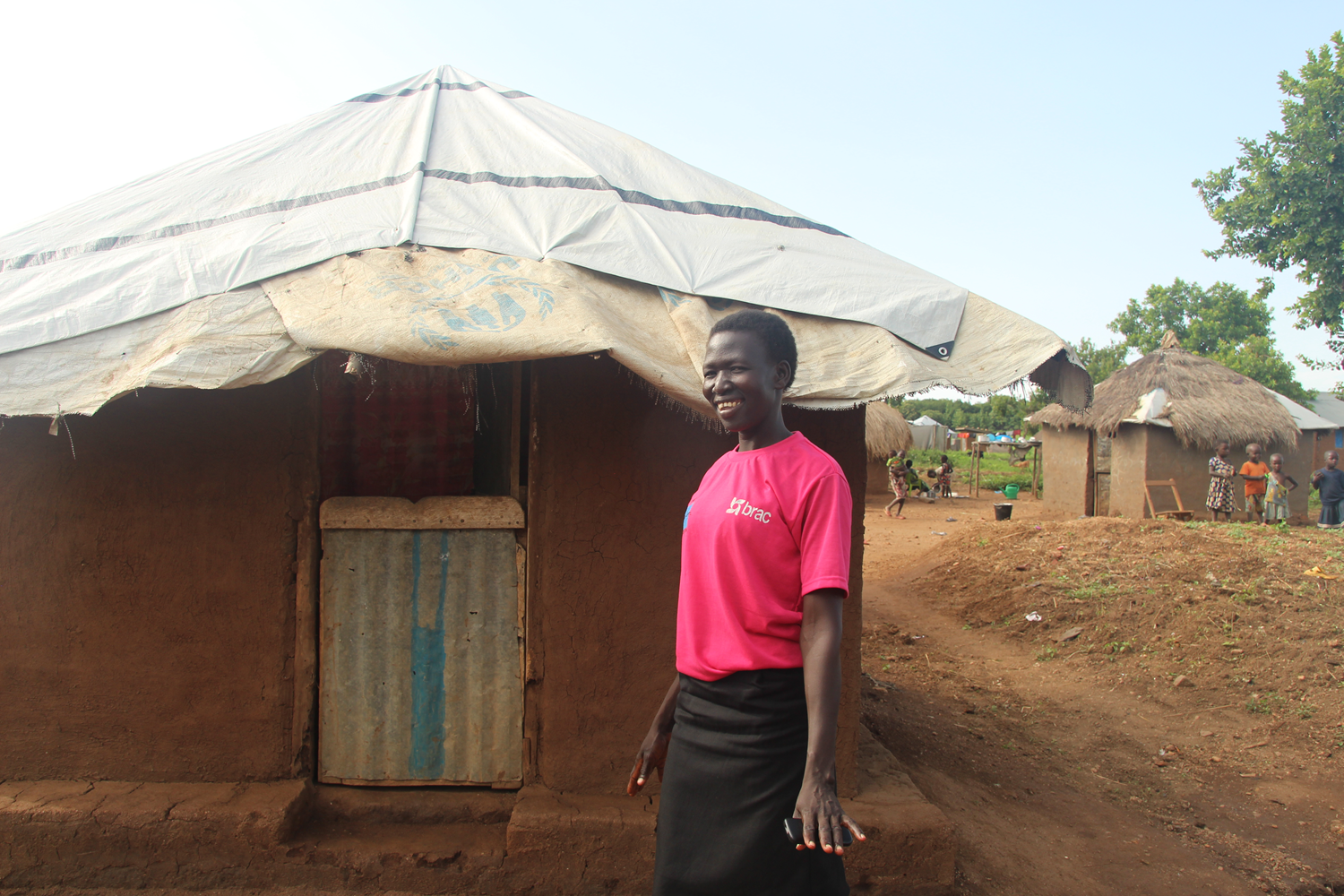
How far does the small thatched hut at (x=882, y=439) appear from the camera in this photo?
54.3 feet

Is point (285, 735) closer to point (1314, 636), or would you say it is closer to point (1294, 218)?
point (1314, 636)

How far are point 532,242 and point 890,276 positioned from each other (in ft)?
4.53

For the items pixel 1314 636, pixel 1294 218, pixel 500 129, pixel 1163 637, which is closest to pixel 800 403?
pixel 500 129

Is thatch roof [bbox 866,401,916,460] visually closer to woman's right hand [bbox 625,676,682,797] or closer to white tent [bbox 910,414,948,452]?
woman's right hand [bbox 625,676,682,797]

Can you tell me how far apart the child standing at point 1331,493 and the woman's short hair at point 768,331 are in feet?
44.4

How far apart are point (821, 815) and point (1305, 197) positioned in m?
21.4

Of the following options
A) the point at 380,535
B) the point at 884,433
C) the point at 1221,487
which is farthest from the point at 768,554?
the point at 884,433

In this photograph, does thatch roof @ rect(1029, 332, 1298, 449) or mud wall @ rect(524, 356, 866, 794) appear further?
thatch roof @ rect(1029, 332, 1298, 449)

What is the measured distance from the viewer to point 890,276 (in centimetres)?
302

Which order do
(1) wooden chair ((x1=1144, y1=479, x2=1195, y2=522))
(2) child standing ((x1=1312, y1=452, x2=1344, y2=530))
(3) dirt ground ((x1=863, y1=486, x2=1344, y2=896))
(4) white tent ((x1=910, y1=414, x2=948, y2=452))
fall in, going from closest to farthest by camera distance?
(3) dirt ground ((x1=863, y1=486, x2=1344, y2=896)) → (2) child standing ((x1=1312, y1=452, x2=1344, y2=530)) → (1) wooden chair ((x1=1144, y1=479, x2=1195, y2=522)) → (4) white tent ((x1=910, y1=414, x2=948, y2=452))

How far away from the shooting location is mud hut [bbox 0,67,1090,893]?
2.64 metres

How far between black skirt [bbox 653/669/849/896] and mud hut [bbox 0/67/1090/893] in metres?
1.05

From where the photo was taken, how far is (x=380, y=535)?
309 centimetres

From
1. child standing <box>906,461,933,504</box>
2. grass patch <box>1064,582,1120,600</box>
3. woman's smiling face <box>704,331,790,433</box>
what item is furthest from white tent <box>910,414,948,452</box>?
woman's smiling face <box>704,331,790,433</box>
